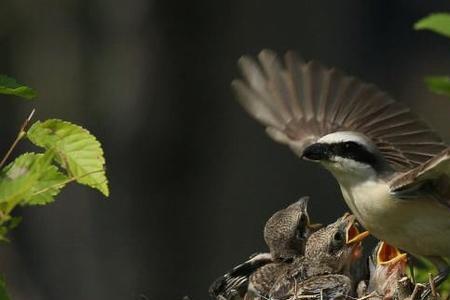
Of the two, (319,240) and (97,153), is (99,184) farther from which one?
(319,240)

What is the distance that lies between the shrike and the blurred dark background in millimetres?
4661

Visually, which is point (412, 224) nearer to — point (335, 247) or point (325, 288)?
point (335, 247)

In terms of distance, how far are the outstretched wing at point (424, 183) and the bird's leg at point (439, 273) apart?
0.97ft

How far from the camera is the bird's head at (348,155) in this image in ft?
23.0

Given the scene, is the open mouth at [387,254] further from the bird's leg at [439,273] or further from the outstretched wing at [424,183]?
the outstretched wing at [424,183]

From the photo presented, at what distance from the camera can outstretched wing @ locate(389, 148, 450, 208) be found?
6516 millimetres

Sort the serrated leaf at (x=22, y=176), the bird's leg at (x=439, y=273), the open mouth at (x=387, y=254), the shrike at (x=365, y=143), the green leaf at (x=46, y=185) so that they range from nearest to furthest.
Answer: the serrated leaf at (x=22, y=176) → the green leaf at (x=46, y=185) → the bird's leg at (x=439, y=273) → the shrike at (x=365, y=143) → the open mouth at (x=387, y=254)

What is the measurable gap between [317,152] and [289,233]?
0.52m

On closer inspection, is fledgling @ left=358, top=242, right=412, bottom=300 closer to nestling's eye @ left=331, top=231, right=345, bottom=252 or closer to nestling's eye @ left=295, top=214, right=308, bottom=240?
nestling's eye @ left=331, top=231, right=345, bottom=252

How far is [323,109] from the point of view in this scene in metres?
8.34

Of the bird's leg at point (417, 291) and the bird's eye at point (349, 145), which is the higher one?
the bird's eye at point (349, 145)

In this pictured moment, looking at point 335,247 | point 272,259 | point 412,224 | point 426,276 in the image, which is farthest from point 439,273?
point 272,259

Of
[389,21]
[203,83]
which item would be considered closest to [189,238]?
[203,83]

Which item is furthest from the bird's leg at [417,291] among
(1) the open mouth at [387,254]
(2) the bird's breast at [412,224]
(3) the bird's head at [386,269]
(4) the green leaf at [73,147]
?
(4) the green leaf at [73,147]
